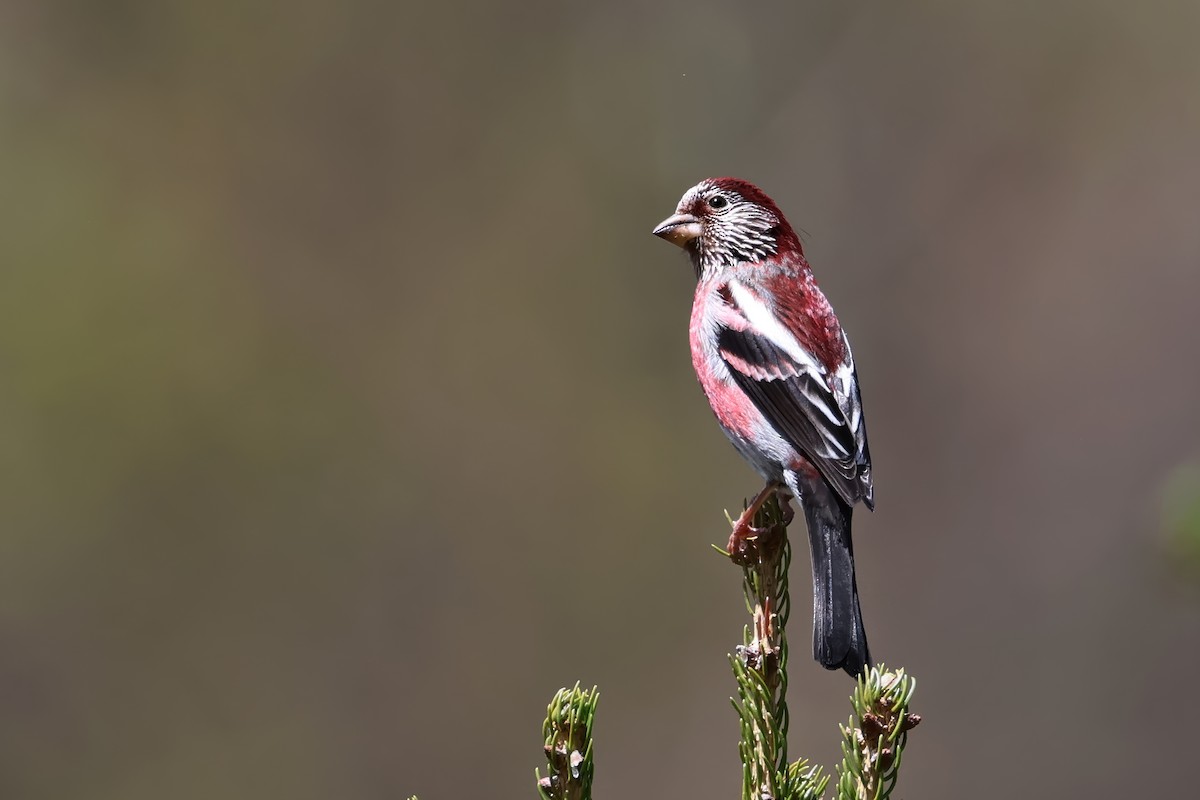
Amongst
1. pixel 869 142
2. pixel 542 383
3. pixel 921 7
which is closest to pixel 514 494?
pixel 542 383

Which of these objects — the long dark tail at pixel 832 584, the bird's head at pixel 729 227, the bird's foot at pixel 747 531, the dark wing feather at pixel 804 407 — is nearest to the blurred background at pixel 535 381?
the bird's head at pixel 729 227

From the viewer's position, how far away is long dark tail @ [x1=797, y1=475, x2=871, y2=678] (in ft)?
11.1

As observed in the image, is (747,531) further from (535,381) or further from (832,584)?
(535,381)

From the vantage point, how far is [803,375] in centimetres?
418

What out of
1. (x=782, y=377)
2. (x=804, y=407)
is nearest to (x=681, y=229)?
(x=782, y=377)

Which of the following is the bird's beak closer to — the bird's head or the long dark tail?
the bird's head

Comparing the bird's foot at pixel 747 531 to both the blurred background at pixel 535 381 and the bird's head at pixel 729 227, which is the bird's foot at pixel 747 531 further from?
the blurred background at pixel 535 381

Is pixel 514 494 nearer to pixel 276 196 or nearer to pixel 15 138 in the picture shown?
pixel 276 196

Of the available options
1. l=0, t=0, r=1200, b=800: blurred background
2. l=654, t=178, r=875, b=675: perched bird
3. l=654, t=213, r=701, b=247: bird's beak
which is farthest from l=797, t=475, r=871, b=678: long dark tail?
l=0, t=0, r=1200, b=800: blurred background

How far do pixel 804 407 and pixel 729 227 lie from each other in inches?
46.4

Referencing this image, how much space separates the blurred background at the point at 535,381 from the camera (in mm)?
7688

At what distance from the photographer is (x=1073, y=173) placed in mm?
8867

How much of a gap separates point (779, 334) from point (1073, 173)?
5605mm

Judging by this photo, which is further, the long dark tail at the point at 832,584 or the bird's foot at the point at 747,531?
the long dark tail at the point at 832,584
